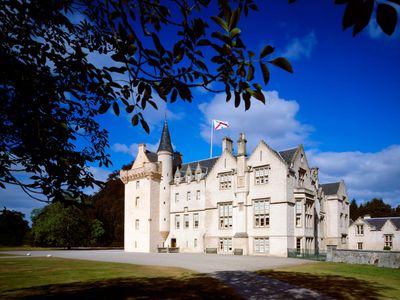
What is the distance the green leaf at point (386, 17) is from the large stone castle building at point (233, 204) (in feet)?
119

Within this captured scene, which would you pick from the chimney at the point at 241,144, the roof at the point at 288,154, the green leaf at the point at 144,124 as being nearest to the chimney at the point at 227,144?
the chimney at the point at 241,144

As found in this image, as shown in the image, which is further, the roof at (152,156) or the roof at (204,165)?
the roof at (152,156)

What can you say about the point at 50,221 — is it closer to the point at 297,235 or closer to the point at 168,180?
the point at 168,180

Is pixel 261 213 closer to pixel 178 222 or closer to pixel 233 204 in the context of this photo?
pixel 233 204

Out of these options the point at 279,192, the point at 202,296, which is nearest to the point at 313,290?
the point at 202,296

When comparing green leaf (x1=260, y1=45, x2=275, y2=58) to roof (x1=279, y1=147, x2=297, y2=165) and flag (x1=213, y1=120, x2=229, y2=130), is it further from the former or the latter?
flag (x1=213, y1=120, x2=229, y2=130)

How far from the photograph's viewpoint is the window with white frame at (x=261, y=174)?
3952 cm

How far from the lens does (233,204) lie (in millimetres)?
41938

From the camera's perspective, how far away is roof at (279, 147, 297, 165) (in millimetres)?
39525

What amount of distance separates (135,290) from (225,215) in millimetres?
29867

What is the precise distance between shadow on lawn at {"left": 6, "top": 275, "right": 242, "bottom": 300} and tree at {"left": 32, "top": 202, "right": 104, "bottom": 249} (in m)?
41.2

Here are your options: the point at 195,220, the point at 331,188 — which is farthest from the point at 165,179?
the point at 331,188

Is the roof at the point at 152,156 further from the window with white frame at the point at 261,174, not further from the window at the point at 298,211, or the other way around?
the window at the point at 298,211

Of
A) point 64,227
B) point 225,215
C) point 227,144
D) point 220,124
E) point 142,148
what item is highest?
point 220,124
